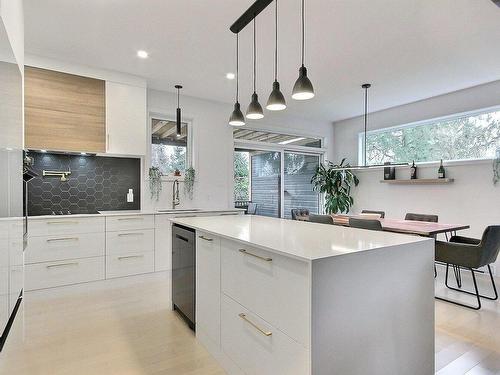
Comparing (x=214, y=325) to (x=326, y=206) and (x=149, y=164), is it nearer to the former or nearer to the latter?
(x=149, y=164)

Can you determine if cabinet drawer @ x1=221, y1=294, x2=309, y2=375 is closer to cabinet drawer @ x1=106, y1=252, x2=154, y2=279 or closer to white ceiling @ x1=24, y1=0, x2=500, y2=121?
cabinet drawer @ x1=106, y1=252, x2=154, y2=279

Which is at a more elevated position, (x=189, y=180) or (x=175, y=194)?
(x=189, y=180)

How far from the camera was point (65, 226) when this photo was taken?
322cm

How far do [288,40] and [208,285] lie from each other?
242 centimetres

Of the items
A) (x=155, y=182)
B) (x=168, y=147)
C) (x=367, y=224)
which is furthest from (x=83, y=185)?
(x=367, y=224)

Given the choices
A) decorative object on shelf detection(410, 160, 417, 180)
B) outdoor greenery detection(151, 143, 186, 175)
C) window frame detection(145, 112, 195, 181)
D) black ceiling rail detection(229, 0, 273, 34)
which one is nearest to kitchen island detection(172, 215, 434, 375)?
black ceiling rail detection(229, 0, 273, 34)

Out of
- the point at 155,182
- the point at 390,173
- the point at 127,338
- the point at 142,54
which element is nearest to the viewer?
the point at 127,338

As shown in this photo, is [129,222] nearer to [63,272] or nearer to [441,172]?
[63,272]

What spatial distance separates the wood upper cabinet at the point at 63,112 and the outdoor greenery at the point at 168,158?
0.91 meters

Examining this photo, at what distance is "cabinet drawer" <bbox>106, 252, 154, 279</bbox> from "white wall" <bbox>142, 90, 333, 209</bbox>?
87 centimetres

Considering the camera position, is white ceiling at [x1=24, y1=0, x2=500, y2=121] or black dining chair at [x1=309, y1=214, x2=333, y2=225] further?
black dining chair at [x1=309, y1=214, x2=333, y2=225]

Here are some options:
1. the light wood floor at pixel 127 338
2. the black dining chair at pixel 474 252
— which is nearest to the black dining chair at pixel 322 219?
the black dining chair at pixel 474 252

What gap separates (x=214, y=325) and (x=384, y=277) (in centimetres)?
119

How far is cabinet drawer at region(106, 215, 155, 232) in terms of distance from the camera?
11.4 ft
